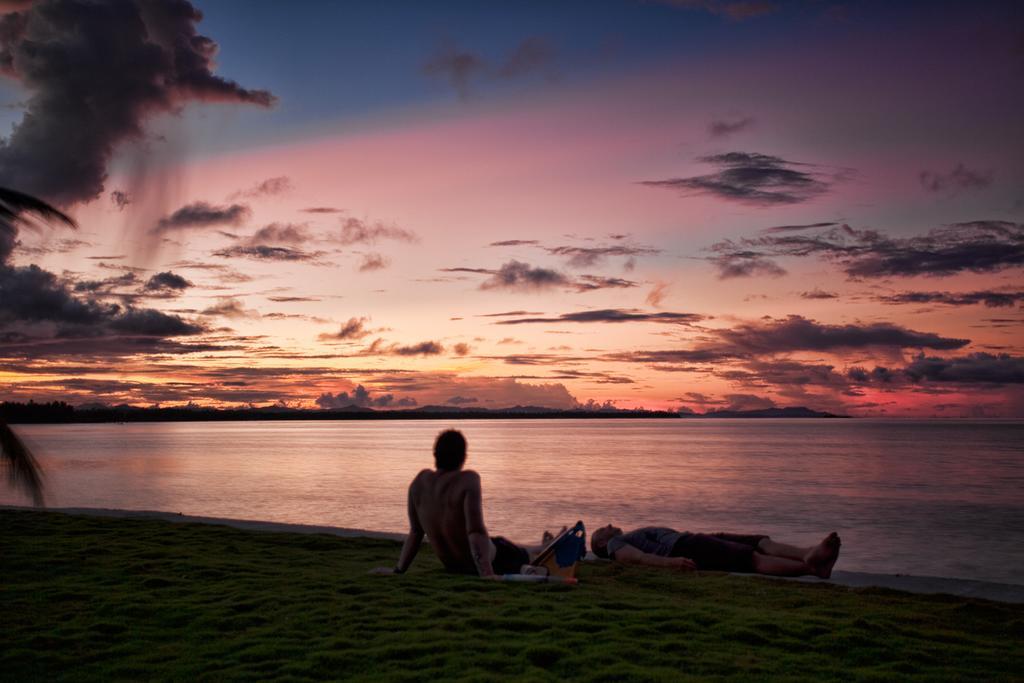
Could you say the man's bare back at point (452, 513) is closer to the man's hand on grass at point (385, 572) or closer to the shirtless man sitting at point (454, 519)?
the shirtless man sitting at point (454, 519)

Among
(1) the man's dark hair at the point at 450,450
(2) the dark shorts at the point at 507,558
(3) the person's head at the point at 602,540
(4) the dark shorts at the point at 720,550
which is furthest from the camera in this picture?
(3) the person's head at the point at 602,540

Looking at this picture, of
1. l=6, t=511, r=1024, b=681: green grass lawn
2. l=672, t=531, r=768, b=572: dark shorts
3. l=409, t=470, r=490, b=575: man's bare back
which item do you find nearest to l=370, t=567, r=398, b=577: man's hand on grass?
l=6, t=511, r=1024, b=681: green grass lawn

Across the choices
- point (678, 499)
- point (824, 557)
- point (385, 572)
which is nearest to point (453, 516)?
point (385, 572)

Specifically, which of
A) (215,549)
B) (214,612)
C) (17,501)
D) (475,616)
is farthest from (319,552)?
(17,501)

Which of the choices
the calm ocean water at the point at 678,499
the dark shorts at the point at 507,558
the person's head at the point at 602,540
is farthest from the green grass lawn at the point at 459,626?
the calm ocean water at the point at 678,499

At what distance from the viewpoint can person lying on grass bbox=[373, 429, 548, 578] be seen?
8541 millimetres

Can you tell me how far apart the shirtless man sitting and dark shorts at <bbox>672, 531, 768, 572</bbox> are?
8.06 feet

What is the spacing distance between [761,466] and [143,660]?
155ft

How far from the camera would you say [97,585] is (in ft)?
28.1

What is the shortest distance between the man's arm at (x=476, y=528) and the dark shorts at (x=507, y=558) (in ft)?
0.59

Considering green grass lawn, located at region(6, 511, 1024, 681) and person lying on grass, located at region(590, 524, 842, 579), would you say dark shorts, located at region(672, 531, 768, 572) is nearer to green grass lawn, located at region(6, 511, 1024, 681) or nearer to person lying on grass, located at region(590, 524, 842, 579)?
person lying on grass, located at region(590, 524, 842, 579)

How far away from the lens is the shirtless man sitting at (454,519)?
8.54m

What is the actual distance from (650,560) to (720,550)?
0.94 meters

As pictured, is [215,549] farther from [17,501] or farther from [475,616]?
[17,501]
